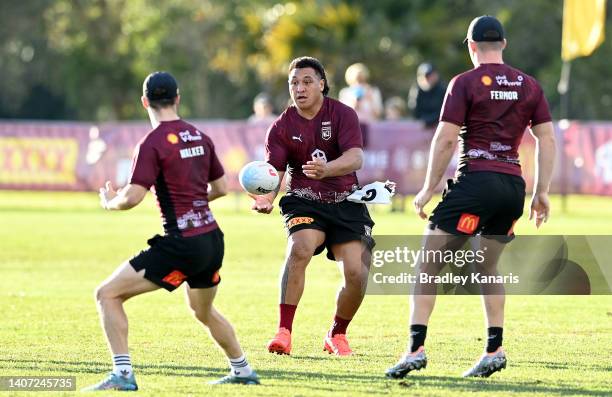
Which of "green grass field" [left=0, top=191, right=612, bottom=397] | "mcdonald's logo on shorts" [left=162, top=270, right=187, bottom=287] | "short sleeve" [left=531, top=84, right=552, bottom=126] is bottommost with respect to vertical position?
"green grass field" [left=0, top=191, right=612, bottom=397]

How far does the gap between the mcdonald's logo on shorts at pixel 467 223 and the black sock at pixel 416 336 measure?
66cm

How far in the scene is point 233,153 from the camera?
2750cm

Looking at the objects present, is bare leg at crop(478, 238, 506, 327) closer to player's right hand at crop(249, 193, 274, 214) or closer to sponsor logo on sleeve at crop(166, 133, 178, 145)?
player's right hand at crop(249, 193, 274, 214)

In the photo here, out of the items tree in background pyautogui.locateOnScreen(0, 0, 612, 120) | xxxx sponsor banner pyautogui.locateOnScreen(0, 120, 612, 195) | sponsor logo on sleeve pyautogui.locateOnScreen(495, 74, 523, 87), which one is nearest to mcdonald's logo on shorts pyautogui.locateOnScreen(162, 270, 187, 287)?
sponsor logo on sleeve pyautogui.locateOnScreen(495, 74, 523, 87)

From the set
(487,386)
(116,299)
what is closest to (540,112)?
(487,386)

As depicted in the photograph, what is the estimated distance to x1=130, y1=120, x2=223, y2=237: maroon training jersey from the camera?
7.75 metres

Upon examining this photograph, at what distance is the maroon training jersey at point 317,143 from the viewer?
9828 mm

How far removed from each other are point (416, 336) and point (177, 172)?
1.85m

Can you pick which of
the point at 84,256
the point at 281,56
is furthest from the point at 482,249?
the point at 281,56

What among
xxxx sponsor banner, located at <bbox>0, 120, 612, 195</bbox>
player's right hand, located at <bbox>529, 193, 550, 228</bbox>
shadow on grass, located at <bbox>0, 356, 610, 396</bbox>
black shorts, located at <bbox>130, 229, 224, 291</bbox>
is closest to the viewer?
black shorts, located at <bbox>130, 229, 224, 291</bbox>

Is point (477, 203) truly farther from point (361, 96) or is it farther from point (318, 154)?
point (361, 96)

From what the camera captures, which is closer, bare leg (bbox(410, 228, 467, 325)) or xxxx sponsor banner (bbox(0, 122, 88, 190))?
bare leg (bbox(410, 228, 467, 325))

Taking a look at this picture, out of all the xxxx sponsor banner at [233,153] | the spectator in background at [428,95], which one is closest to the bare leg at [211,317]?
the spectator in background at [428,95]

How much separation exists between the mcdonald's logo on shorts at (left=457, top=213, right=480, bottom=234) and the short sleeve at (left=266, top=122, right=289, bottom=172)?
1882 mm
